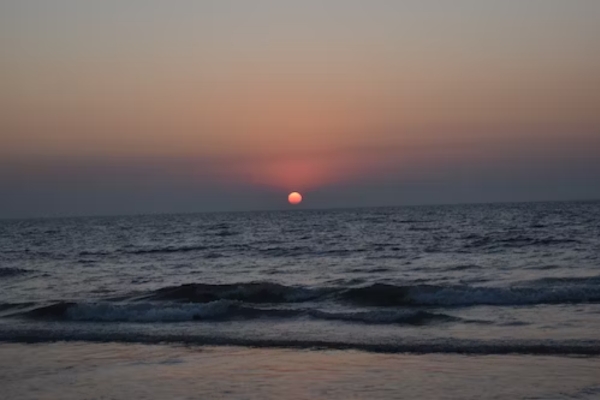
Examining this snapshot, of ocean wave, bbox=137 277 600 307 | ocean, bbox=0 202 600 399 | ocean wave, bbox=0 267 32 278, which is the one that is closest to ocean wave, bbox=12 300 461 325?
ocean, bbox=0 202 600 399

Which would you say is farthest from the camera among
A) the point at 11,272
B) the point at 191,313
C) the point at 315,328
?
the point at 11,272

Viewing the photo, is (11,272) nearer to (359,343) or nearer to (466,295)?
(466,295)

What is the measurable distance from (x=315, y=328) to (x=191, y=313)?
15.0ft

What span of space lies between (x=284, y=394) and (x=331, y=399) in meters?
0.86

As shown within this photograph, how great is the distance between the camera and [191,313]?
2172 centimetres

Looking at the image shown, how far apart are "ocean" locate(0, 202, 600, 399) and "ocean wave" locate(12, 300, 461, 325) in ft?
0.22

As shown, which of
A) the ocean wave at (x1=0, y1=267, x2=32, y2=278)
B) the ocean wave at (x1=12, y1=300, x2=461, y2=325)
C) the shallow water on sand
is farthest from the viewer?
the ocean wave at (x1=0, y1=267, x2=32, y2=278)

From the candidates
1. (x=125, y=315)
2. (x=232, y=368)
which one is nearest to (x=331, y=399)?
(x=232, y=368)

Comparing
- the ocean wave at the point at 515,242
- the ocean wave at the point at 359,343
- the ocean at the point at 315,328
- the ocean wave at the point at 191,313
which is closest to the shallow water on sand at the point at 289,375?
the ocean at the point at 315,328

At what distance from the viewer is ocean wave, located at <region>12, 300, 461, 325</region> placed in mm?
19938

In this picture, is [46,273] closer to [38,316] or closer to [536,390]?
[38,316]

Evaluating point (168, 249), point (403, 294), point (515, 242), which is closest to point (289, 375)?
point (403, 294)

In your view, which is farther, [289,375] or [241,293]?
[241,293]

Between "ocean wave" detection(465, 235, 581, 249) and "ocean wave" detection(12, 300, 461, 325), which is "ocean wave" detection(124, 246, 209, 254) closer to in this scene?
"ocean wave" detection(465, 235, 581, 249)
